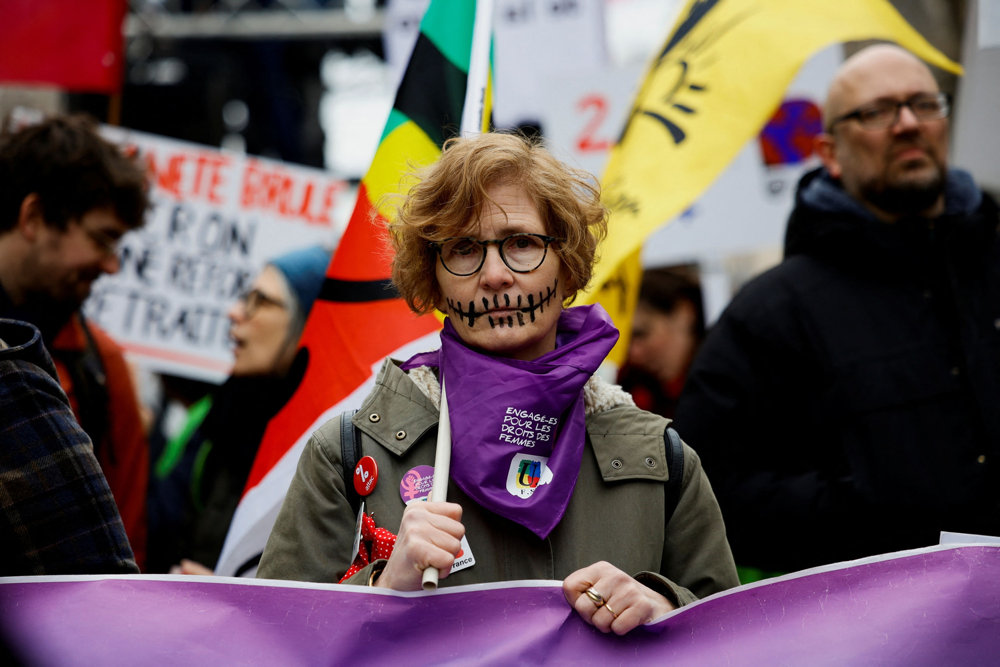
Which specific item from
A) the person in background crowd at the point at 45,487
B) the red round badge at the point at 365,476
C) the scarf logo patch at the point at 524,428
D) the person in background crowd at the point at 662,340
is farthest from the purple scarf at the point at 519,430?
the person in background crowd at the point at 662,340

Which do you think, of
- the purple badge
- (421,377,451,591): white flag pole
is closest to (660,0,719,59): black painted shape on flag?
(421,377,451,591): white flag pole

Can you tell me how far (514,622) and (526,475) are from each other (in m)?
0.26

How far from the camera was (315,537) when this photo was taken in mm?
1938

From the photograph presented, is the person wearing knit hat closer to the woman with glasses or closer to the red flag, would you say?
the woman with glasses

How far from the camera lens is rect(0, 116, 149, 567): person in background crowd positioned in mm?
3328

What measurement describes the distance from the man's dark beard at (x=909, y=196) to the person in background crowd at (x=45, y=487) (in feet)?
6.82

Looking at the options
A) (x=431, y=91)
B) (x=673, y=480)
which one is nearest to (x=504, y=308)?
(x=673, y=480)

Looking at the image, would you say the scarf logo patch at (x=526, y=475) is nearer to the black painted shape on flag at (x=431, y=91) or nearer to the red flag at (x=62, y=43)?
the black painted shape on flag at (x=431, y=91)

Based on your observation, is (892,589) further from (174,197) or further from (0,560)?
(174,197)

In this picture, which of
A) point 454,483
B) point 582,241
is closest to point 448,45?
point 582,241

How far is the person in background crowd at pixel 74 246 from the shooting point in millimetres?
3328

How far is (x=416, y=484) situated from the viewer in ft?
6.35

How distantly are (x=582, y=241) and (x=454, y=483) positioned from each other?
502 millimetres

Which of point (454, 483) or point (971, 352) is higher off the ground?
point (971, 352)
